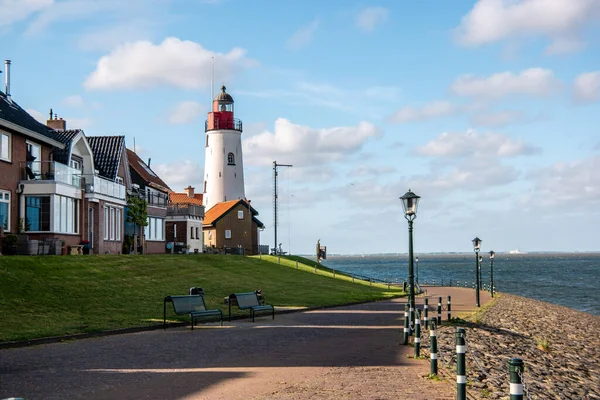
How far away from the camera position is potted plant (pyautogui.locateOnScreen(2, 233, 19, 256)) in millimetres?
32938

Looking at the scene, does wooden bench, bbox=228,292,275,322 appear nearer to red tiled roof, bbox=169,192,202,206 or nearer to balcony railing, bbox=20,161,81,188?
balcony railing, bbox=20,161,81,188

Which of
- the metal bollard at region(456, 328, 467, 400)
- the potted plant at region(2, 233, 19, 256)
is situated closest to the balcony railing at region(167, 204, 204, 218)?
the potted plant at region(2, 233, 19, 256)

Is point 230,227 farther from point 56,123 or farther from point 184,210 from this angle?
point 56,123

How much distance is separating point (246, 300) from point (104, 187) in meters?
20.0

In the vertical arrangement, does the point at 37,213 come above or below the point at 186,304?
above

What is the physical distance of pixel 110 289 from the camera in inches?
1180

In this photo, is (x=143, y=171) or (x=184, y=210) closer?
(x=143, y=171)

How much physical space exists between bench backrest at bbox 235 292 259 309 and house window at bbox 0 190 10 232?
13.7 metres

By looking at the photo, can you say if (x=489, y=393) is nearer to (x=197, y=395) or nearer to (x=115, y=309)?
(x=197, y=395)

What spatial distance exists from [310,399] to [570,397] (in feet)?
24.4

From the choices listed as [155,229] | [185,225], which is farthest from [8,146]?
[185,225]

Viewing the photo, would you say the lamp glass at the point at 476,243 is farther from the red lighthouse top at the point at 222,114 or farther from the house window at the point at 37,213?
the red lighthouse top at the point at 222,114

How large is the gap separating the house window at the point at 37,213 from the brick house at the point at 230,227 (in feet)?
119

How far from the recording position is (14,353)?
16.4m
